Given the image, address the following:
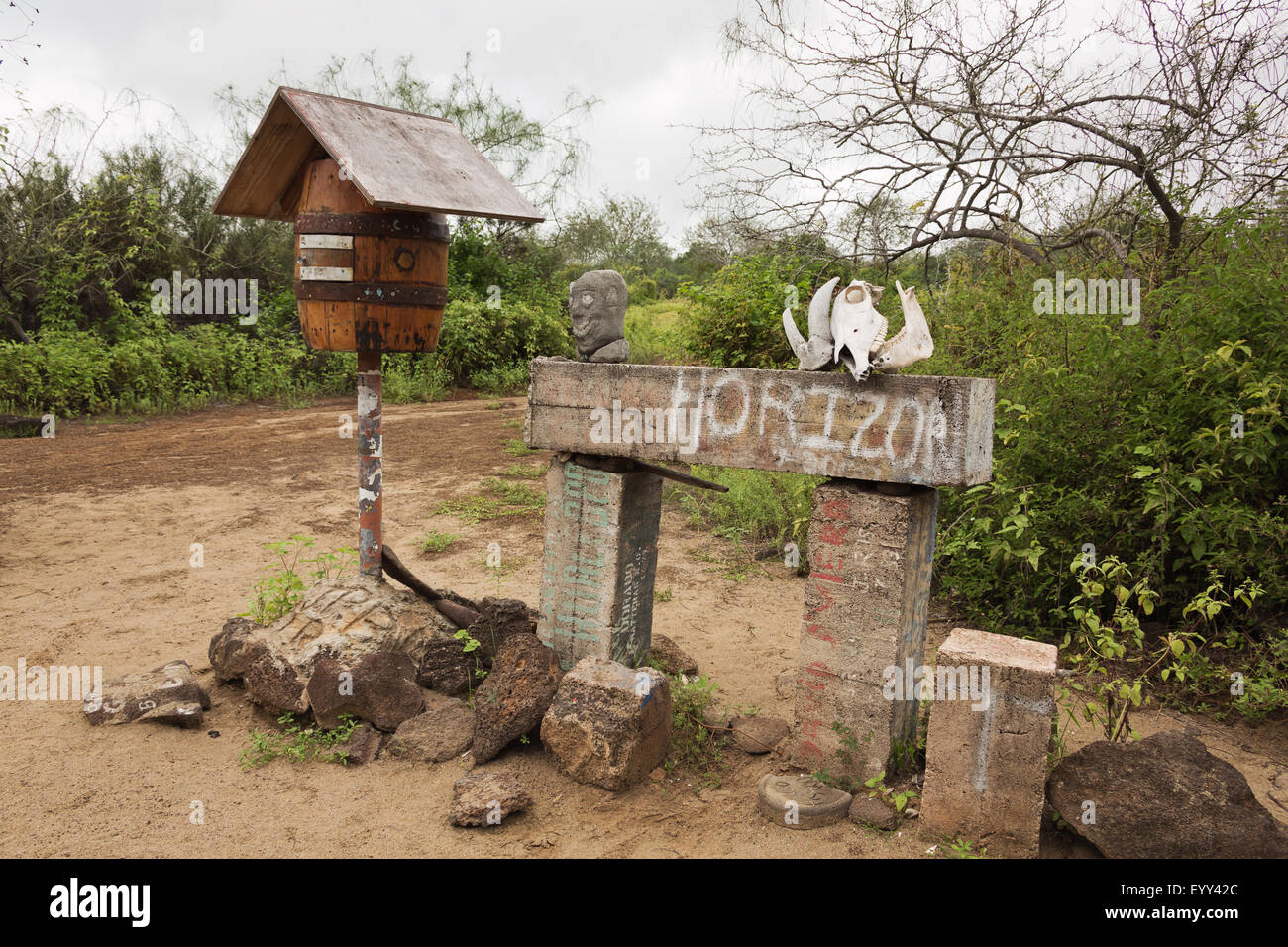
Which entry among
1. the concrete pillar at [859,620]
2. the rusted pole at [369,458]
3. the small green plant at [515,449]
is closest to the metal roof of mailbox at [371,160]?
the rusted pole at [369,458]

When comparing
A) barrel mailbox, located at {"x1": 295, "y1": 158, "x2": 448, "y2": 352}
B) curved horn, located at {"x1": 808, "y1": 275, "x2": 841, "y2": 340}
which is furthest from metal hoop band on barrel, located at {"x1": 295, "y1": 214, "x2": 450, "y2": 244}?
curved horn, located at {"x1": 808, "y1": 275, "x2": 841, "y2": 340}

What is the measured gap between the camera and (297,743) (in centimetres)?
401

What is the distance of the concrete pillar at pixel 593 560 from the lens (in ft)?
13.9

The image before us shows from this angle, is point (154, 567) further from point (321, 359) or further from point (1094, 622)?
point (321, 359)

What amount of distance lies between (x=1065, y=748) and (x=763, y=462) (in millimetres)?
2154

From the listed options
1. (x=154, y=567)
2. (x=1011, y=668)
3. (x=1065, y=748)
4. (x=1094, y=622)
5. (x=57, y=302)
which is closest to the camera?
(x=1011, y=668)

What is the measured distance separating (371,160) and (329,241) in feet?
1.46

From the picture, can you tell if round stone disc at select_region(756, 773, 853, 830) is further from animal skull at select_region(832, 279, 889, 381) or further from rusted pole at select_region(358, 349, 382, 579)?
rusted pole at select_region(358, 349, 382, 579)

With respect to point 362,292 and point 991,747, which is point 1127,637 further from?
point 362,292

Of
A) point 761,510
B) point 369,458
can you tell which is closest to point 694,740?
point 369,458

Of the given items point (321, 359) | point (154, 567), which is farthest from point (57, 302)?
point (154, 567)

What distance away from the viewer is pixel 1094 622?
373cm

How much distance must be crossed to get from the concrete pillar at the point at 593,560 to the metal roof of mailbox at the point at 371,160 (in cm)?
135

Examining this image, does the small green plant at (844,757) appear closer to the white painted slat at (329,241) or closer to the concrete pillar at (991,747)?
the concrete pillar at (991,747)
